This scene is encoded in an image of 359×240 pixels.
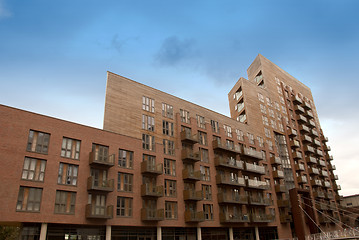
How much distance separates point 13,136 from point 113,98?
591 inches

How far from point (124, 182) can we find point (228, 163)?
2156cm

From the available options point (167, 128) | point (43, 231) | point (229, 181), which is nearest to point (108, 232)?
point (43, 231)

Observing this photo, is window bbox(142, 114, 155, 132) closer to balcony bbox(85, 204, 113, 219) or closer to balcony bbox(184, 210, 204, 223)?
balcony bbox(184, 210, 204, 223)

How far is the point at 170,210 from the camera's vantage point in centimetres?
4228

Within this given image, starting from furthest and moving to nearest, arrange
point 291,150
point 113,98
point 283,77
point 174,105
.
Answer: point 283,77 < point 291,150 < point 174,105 < point 113,98

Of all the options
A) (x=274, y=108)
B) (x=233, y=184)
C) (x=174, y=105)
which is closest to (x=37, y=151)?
(x=174, y=105)

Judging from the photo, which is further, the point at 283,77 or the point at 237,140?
the point at 283,77

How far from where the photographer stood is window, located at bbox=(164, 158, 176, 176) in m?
44.4

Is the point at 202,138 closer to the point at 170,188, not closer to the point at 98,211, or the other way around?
the point at 170,188

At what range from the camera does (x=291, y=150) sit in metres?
69.4

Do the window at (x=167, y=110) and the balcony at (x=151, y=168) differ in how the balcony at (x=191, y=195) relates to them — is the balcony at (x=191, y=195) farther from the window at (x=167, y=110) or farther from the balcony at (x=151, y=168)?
the window at (x=167, y=110)

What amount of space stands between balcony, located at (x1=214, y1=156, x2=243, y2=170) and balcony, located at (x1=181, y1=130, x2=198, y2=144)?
5684mm

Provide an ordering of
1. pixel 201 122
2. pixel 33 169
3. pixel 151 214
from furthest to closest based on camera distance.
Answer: pixel 201 122 → pixel 151 214 → pixel 33 169

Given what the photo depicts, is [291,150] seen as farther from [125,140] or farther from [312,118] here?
[125,140]
